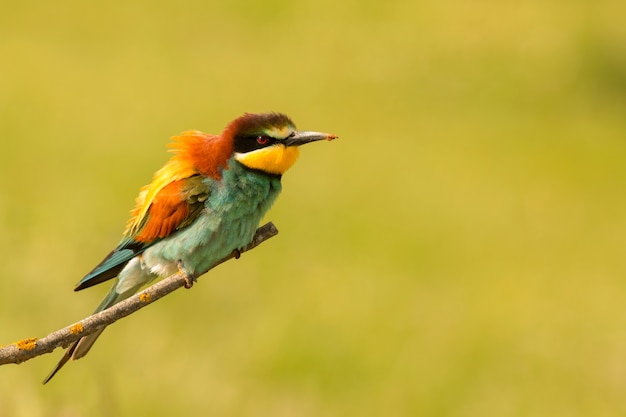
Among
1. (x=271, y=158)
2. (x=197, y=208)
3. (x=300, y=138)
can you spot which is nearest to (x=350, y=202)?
(x=197, y=208)

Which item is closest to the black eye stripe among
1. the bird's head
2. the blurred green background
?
the bird's head

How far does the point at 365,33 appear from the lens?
1106 cm

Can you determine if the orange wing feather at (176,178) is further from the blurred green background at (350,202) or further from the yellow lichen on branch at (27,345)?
the yellow lichen on branch at (27,345)

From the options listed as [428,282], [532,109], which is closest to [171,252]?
[428,282]

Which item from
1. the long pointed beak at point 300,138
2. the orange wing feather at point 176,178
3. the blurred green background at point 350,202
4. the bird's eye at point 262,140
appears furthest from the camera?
the blurred green background at point 350,202

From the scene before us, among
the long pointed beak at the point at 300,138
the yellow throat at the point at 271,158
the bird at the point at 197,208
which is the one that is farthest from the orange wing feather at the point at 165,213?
the long pointed beak at the point at 300,138

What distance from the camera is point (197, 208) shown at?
90.4 inches

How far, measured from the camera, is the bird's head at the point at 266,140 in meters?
2.10

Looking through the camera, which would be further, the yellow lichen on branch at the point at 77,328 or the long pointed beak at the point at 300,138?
the long pointed beak at the point at 300,138

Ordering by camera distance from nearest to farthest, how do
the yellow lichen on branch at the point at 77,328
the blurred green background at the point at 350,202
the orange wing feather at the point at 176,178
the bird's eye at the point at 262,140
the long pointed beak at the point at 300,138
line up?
1. the yellow lichen on branch at the point at 77,328
2. the long pointed beak at the point at 300,138
3. the bird's eye at the point at 262,140
4. the orange wing feather at the point at 176,178
5. the blurred green background at the point at 350,202

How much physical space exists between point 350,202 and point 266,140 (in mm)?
6055

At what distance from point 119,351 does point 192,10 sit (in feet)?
21.4

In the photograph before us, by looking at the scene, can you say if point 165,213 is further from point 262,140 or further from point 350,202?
point 350,202

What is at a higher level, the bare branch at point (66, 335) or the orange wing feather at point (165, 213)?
the bare branch at point (66, 335)
